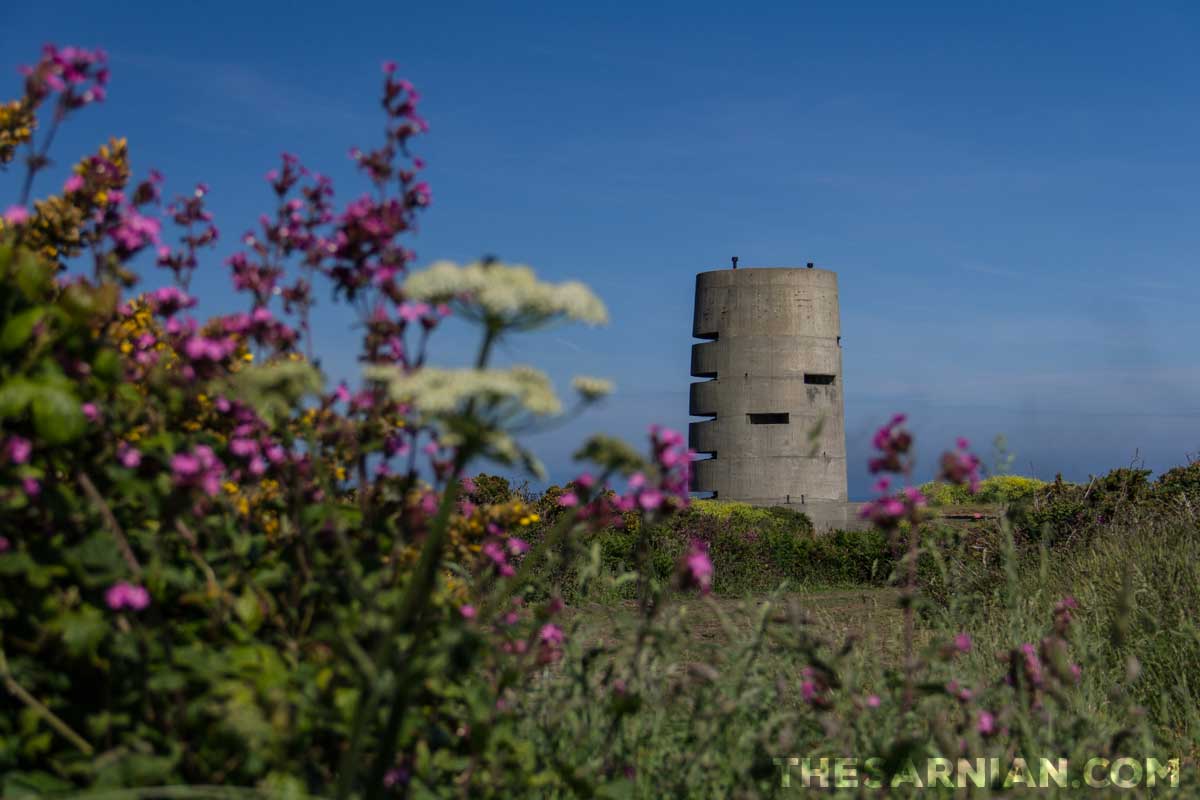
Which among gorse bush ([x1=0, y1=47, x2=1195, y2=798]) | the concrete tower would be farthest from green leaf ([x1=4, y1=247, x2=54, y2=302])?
the concrete tower

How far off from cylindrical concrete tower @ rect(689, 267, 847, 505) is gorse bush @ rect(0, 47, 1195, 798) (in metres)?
14.2

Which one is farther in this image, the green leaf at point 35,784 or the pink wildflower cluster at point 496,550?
the pink wildflower cluster at point 496,550

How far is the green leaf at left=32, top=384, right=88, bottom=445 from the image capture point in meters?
2.07

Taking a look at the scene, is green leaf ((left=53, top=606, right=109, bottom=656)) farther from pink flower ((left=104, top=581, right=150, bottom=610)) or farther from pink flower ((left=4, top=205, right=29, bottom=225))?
pink flower ((left=4, top=205, right=29, bottom=225))

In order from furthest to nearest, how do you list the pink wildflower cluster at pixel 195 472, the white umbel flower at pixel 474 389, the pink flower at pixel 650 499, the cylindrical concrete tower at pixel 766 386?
the cylindrical concrete tower at pixel 766 386 → the pink flower at pixel 650 499 → the pink wildflower cluster at pixel 195 472 → the white umbel flower at pixel 474 389

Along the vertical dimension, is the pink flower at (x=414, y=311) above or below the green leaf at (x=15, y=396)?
above

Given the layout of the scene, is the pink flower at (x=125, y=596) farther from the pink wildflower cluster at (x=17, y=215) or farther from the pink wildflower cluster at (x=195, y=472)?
the pink wildflower cluster at (x=17, y=215)

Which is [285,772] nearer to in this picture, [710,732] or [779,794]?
[710,732]

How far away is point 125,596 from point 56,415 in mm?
381

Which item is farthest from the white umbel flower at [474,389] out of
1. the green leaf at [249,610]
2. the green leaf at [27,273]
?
the green leaf at [27,273]

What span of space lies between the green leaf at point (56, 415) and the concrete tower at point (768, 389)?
15.9 meters

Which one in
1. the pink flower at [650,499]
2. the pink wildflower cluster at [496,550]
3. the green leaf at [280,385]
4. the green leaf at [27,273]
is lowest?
the pink wildflower cluster at [496,550]

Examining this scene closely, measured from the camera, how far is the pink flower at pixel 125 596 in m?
2.06

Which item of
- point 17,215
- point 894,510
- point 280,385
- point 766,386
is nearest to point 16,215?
point 17,215
